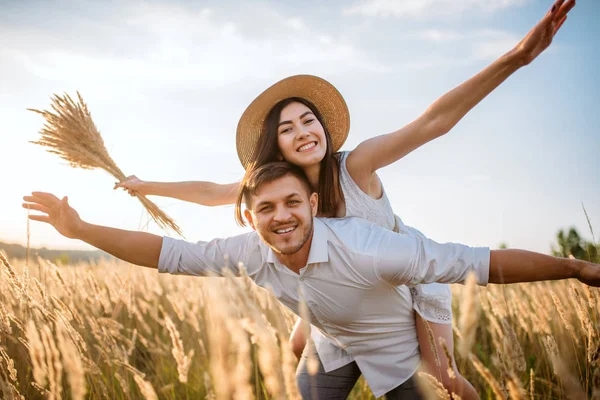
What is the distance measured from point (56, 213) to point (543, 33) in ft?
9.01

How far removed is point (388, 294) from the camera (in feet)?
7.63

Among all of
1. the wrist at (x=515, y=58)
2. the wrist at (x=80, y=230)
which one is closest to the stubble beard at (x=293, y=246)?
the wrist at (x=80, y=230)

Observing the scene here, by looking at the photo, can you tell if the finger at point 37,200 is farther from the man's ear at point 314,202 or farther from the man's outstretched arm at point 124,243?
the man's ear at point 314,202

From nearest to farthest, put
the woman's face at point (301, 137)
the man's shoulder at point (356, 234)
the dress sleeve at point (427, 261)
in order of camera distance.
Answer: the dress sleeve at point (427, 261) → the man's shoulder at point (356, 234) → the woman's face at point (301, 137)

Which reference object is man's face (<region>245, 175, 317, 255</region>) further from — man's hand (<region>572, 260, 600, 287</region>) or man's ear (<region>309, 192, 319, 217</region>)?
man's hand (<region>572, 260, 600, 287</region>)

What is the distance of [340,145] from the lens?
11.4 feet

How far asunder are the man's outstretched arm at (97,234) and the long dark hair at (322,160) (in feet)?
1.98

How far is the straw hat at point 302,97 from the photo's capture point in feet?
10.6

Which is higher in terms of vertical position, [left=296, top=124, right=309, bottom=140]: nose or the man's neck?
[left=296, top=124, right=309, bottom=140]: nose

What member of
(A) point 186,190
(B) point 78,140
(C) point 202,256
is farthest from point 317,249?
(B) point 78,140

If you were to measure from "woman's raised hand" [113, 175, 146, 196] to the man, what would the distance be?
93 centimetres

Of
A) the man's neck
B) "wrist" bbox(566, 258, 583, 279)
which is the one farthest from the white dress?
"wrist" bbox(566, 258, 583, 279)

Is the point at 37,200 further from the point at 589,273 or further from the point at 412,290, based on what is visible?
the point at 589,273

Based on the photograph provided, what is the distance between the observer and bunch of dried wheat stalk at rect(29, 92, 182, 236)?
11.1ft
